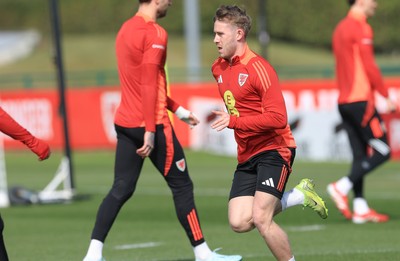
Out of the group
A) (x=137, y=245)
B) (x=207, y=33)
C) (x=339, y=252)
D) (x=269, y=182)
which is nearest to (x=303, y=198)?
(x=269, y=182)

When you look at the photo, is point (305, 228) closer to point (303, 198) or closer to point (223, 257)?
point (223, 257)

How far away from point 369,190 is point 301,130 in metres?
5.31

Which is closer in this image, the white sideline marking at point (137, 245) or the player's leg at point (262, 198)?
the player's leg at point (262, 198)

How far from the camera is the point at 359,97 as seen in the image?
1241 cm

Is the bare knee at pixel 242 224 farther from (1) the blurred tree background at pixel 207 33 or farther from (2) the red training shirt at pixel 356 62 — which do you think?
(1) the blurred tree background at pixel 207 33

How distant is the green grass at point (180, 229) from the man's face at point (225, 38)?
7.39 feet

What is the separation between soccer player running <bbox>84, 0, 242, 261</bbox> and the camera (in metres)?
9.42

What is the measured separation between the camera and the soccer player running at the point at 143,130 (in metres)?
9.42

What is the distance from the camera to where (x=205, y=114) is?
2402 centimetres

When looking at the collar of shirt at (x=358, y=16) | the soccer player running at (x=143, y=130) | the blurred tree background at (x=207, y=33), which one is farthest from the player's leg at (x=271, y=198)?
the blurred tree background at (x=207, y=33)

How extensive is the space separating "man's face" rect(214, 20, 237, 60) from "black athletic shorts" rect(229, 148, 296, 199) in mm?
792

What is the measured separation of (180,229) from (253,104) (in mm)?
4454

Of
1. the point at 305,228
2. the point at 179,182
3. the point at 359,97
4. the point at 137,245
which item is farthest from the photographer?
the point at 359,97

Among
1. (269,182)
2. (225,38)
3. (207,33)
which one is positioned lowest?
(207,33)
